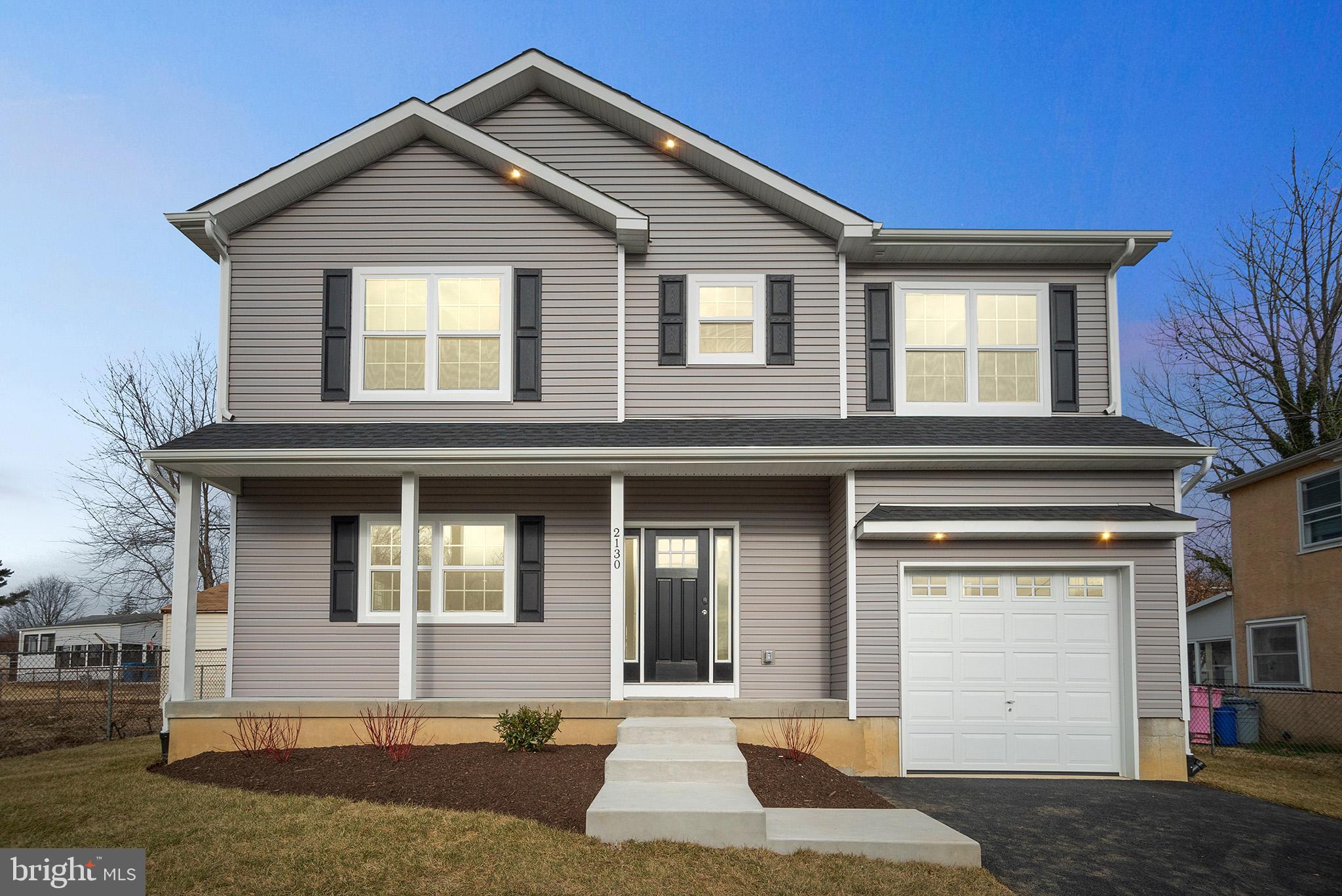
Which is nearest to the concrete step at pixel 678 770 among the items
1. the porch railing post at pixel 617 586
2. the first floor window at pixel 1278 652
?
the porch railing post at pixel 617 586

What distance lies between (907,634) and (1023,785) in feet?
6.11

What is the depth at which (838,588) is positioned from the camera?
1162 centimetres

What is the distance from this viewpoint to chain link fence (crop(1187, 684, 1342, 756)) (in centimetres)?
1524

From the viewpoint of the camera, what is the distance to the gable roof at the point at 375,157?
1183cm

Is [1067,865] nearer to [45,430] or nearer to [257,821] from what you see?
[257,821]

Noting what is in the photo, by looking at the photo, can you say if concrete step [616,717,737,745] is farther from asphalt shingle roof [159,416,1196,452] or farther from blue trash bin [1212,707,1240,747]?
blue trash bin [1212,707,1240,747]

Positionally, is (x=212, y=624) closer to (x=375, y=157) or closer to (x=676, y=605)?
(x=375, y=157)

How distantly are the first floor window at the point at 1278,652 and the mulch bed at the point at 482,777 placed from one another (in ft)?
35.2

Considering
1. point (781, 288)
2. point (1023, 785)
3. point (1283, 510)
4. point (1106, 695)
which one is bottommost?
point (1023, 785)

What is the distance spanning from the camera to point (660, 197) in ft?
41.5

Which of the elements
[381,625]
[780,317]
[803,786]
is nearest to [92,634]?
[381,625]

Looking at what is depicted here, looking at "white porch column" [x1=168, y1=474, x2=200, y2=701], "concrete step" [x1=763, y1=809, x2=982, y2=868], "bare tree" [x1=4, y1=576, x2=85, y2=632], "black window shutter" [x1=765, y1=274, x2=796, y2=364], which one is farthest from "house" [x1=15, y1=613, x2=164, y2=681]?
"concrete step" [x1=763, y1=809, x2=982, y2=868]

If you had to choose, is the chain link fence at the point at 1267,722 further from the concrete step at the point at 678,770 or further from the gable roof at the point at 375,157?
the gable roof at the point at 375,157

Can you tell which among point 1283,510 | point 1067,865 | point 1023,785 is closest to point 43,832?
point 1067,865
